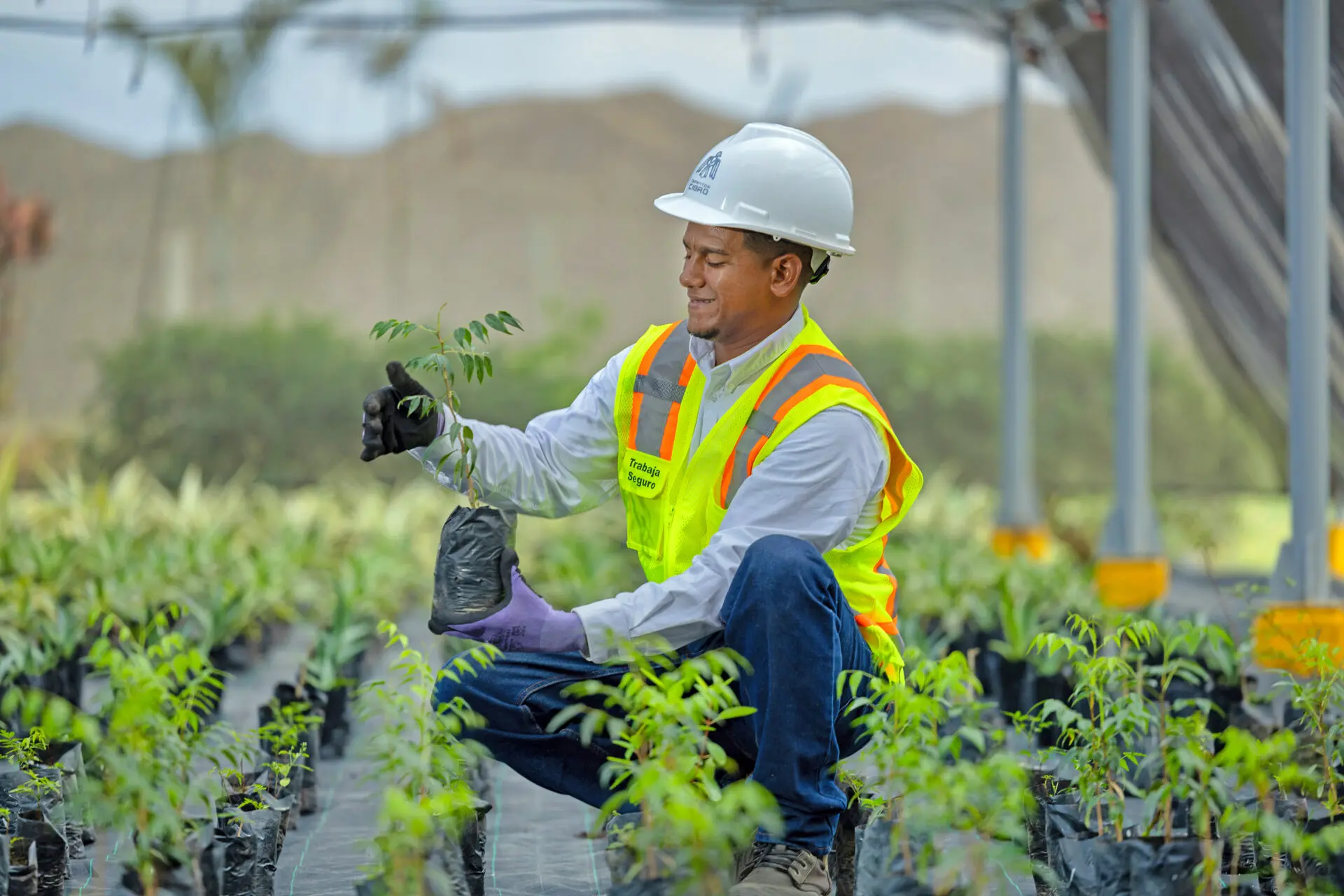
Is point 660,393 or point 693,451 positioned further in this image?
point 660,393

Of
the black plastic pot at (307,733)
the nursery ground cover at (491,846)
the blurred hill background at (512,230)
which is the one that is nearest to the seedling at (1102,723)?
the nursery ground cover at (491,846)

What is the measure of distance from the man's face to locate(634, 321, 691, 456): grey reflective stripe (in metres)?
0.11

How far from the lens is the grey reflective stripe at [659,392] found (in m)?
3.02

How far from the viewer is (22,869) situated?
105 inches

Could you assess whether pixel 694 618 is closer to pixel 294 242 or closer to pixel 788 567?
pixel 788 567

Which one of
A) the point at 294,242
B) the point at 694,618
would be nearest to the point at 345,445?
the point at 294,242

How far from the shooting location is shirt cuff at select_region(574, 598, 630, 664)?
262cm

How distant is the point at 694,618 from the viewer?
105 inches

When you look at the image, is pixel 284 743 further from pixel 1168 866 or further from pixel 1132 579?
pixel 1132 579

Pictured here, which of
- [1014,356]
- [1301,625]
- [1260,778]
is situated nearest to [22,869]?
[1260,778]

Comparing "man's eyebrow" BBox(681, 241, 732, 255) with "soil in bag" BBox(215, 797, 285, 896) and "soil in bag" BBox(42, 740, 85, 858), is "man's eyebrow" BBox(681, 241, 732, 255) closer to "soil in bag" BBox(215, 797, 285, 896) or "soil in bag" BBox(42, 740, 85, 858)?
"soil in bag" BBox(215, 797, 285, 896)

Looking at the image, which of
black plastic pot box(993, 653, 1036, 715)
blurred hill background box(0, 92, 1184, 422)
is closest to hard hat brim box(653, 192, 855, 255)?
black plastic pot box(993, 653, 1036, 715)

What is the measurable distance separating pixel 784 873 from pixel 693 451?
2.74 ft

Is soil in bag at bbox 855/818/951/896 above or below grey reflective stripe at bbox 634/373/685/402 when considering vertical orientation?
below
